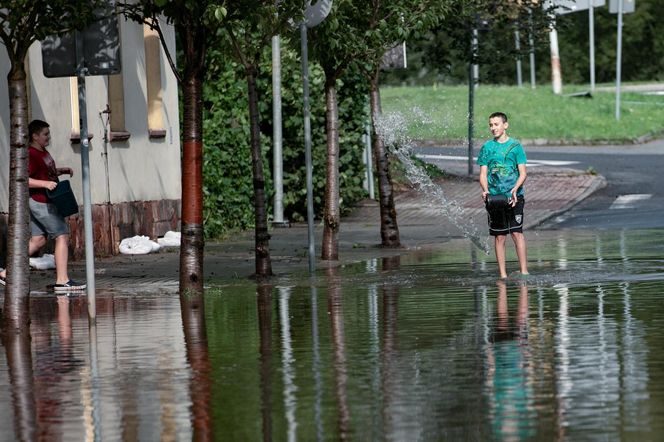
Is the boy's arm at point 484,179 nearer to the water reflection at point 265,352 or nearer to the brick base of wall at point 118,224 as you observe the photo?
the water reflection at point 265,352

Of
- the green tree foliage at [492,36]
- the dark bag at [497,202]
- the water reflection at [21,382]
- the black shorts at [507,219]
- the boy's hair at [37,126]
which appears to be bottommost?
the water reflection at [21,382]

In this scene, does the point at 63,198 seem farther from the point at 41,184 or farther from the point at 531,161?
the point at 531,161

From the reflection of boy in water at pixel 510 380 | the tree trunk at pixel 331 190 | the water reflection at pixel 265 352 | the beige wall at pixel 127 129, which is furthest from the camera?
the beige wall at pixel 127 129

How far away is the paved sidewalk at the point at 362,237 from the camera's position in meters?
18.8

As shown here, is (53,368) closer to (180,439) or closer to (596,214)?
(180,439)

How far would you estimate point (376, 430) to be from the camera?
8.15 meters

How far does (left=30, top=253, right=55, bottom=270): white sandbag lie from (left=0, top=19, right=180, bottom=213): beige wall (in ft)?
2.18

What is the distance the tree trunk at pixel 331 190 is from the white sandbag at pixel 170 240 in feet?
12.5

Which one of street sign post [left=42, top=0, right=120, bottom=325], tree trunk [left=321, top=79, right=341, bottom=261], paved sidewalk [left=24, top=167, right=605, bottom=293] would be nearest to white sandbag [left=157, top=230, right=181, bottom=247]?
paved sidewalk [left=24, top=167, right=605, bottom=293]

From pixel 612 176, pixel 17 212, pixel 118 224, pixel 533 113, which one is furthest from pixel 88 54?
pixel 533 113

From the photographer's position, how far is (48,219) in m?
17.1

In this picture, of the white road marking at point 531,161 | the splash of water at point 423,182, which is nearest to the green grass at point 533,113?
the white road marking at point 531,161

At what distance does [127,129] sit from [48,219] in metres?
6.91

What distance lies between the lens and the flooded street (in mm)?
8391
